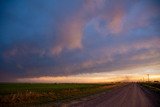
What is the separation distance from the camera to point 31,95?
34656 mm

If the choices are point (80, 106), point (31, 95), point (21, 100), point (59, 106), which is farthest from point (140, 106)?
point (31, 95)

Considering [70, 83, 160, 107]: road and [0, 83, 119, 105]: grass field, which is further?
[0, 83, 119, 105]: grass field

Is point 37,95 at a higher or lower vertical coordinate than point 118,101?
higher

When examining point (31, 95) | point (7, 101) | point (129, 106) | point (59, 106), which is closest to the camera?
point (129, 106)

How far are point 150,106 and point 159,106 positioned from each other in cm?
98

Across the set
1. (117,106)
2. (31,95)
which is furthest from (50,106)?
(31,95)

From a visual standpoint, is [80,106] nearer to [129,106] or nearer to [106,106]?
[106,106]

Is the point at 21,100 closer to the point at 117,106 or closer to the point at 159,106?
the point at 117,106

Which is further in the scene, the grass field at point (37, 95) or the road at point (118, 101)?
the grass field at point (37, 95)

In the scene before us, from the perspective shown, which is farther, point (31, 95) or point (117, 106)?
point (31, 95)

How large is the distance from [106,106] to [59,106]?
4.63 m

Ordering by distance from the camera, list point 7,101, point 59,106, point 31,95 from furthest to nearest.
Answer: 1. point 31,95
2. point 7,101
3. point 59,106

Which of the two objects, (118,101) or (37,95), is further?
(37,95)

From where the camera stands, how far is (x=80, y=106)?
21641mm
